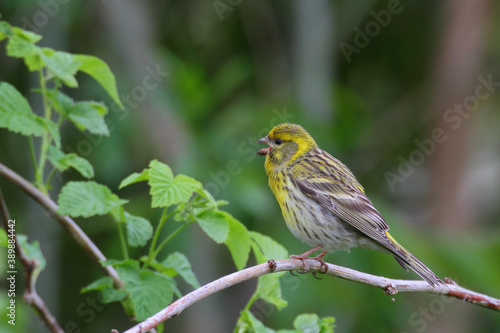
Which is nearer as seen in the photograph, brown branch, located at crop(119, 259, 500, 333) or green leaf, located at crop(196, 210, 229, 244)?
brown branch, located at crop(119, 259, 500, 333)

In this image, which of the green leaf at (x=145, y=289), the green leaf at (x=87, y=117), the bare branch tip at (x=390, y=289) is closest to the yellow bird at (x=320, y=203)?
the bare branch tip at (x=390, y=289)

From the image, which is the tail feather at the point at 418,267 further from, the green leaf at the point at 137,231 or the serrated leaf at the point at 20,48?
the serrated leaf at the point at 20,48

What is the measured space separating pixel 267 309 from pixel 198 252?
95 cm

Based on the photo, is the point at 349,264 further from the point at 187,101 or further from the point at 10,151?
the point at 10,151

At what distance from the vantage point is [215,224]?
2646mm

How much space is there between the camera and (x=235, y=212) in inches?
221

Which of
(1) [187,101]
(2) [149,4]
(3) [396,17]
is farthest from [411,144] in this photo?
(2) [149,4]

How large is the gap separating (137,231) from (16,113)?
2.34 ft

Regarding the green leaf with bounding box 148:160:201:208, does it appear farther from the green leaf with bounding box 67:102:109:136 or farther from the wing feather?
the wing feather

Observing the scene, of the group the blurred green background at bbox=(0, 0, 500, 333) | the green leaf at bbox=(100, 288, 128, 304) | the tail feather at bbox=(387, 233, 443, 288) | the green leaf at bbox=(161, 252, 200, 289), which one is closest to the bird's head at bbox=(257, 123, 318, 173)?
the tail feather at bbox=(387, 233, 443, 288)

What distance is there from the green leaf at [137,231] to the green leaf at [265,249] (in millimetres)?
472

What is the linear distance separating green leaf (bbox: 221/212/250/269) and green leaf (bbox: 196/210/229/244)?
9 cm

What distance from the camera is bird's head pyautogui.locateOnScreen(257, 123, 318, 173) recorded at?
4.36 meters

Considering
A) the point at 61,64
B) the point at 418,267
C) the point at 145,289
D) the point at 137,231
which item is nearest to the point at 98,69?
the point at 61,64
